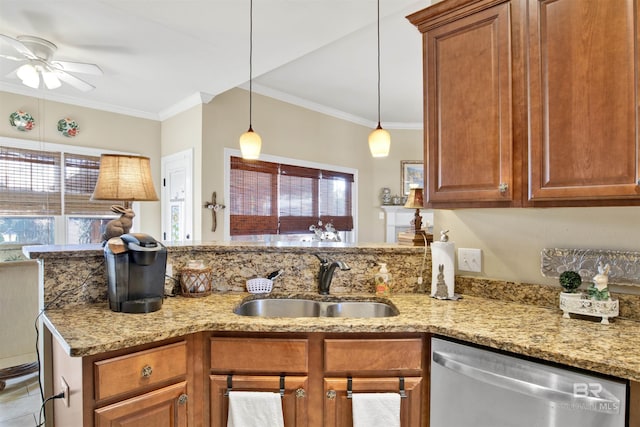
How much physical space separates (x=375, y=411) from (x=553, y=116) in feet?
4.12

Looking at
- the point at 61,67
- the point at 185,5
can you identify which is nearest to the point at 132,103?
the point at 61,67

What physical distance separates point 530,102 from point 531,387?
3.26 ft

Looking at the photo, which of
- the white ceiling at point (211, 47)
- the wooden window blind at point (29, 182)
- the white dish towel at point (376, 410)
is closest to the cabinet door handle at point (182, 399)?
the white dish towel at point (376, 410)

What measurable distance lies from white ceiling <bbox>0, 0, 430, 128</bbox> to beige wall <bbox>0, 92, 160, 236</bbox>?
0.10m

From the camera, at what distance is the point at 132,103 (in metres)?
4.32

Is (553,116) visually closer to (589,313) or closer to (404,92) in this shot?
(589,313)

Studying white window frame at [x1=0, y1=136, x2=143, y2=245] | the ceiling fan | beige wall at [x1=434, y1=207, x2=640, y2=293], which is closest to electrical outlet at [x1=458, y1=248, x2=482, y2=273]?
beige wall at [x1=434, y1=207, x2=640, y2=293]

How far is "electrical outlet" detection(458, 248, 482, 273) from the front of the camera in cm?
179

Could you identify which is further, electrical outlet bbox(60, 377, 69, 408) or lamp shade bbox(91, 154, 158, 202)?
lamp shade bbox(91, 154, 158, 202)

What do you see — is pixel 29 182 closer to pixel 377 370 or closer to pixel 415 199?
pixel 415 199

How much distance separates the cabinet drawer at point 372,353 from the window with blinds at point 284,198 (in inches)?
123

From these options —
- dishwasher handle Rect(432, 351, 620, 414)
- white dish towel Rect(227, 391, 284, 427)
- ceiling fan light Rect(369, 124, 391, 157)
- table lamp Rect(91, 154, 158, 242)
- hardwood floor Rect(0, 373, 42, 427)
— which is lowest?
hardwood floor Rect(0, 373, 42, 427)

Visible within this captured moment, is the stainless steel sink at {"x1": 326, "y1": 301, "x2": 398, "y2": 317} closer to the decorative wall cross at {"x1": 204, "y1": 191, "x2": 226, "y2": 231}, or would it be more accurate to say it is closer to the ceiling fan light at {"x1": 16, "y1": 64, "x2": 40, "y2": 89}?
the decorative wall cross at {"x1": 204, "y1": 191, "x2": 226, "y2": 231}

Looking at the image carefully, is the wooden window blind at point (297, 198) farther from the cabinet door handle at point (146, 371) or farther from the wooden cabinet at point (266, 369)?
the cabinet door handle at point (146, 371)
